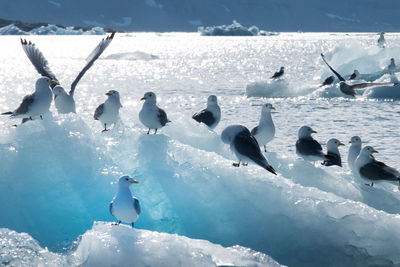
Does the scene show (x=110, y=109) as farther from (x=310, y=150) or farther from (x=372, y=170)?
(x=372, y=170)

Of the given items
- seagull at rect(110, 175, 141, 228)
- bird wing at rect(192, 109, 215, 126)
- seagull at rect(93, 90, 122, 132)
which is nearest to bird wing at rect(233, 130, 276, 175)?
seagull at rect(110, 175, 141, 228)

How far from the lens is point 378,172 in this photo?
21.3 feet

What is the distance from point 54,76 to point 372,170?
18.6 feet

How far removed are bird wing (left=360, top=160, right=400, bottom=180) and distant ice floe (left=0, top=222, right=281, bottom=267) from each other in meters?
2.74

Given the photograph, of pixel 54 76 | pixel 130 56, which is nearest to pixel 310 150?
pixel 54 76

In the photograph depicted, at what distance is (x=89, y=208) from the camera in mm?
5180

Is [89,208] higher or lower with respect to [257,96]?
lower

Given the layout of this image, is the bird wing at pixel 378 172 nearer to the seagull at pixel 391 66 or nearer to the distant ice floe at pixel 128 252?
the distant ice floe at pixel 128 252

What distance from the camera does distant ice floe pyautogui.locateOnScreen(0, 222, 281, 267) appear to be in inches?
157

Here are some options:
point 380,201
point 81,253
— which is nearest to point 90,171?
point 81,253

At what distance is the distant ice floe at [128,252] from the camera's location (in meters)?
3.98

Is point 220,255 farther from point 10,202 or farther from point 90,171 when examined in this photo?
point 10,202

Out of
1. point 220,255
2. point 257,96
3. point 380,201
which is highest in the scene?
point 257,96

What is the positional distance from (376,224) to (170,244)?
202 cm
